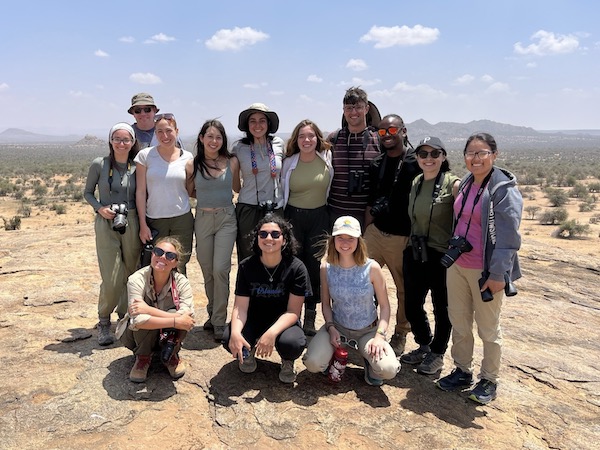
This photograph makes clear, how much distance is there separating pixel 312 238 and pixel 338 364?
1209 mm

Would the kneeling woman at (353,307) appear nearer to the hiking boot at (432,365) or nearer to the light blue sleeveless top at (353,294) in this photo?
the light blue sleeveless top at (353,294)

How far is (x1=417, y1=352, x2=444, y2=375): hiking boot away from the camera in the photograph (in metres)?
3.78

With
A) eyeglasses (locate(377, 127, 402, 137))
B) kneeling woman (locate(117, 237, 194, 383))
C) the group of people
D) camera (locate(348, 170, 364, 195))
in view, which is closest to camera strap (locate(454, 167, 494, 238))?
the group of people

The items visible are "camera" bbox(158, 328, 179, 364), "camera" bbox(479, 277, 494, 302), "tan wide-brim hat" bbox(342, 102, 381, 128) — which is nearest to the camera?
"camera" bbox(479, 277, 494, 302)

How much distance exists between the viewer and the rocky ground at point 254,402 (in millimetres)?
2904

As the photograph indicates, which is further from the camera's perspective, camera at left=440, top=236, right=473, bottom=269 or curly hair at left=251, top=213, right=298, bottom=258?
curly hair at left=251, top=213, right=298, bottom=258

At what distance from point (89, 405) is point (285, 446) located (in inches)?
55.2

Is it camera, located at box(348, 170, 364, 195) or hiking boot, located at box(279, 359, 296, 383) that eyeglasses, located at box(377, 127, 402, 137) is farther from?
hiking boot, located at box(279, 359, 296, 383)

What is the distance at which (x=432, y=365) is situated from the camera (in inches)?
149

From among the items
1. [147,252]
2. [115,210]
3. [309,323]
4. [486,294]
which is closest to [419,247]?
[486,294]

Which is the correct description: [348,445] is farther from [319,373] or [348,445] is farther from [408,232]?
[408,232]

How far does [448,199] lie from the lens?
3537 mm

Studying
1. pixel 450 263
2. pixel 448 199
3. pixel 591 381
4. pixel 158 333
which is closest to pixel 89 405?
pixel 158 333

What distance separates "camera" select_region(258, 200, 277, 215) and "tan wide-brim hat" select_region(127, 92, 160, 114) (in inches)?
67.8
